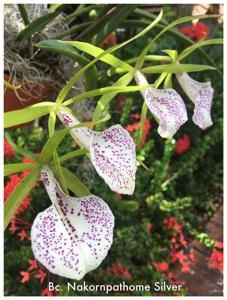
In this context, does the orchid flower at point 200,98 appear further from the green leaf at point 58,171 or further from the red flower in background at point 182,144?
the red flower in background at point 182,144

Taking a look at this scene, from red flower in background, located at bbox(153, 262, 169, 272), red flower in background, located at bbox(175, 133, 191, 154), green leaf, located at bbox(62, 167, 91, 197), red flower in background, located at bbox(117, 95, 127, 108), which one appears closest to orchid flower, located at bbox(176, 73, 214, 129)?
green leaf, located at bbox(62, 167, 91, 197)

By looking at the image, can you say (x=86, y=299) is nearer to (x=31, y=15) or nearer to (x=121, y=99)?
(x=31, y=15)

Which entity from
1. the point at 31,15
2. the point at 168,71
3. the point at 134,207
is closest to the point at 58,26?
the point at 31,15

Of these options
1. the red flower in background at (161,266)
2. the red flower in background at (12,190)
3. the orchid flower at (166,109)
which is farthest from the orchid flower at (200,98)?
the red flower in background at (161,266)

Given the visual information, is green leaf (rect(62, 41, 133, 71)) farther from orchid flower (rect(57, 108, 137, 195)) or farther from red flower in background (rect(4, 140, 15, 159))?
red flower in background (rect(4, 140, 15, 159))

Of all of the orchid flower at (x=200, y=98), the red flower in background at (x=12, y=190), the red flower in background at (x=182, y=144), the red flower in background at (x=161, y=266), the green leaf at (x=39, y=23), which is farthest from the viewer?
the red flower in background at (x=182, y=144)

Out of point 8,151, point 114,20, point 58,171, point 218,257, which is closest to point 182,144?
point 218,257

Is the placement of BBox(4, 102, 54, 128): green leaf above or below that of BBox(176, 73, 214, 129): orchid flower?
above
